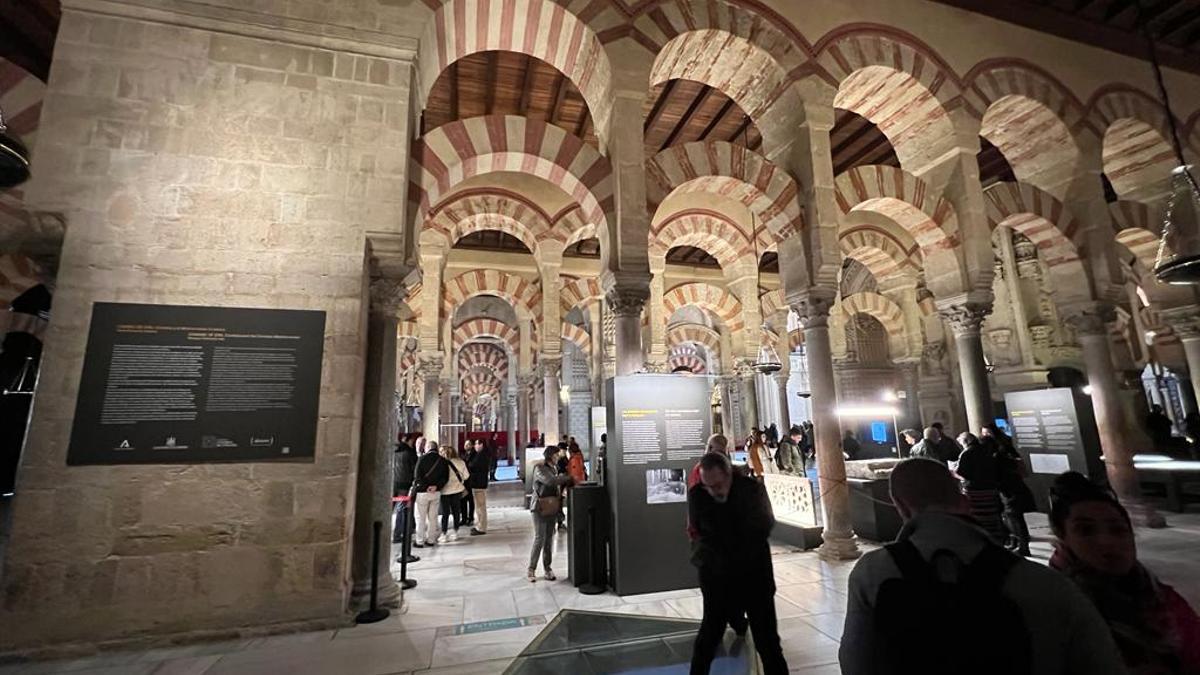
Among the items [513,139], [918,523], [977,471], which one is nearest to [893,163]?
[977,471]

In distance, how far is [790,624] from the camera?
9.51ft

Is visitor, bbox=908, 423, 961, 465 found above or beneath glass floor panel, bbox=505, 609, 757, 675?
above

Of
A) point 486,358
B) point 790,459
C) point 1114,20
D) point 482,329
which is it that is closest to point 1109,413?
point 790,459

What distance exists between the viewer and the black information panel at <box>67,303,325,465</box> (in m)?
2.79

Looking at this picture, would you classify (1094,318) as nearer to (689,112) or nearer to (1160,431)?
(1160,431)

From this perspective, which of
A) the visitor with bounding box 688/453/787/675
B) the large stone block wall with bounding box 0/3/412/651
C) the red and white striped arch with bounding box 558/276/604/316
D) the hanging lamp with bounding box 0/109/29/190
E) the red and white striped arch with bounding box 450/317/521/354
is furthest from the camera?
the red and white striped arch with bounding box 450/317/521/354

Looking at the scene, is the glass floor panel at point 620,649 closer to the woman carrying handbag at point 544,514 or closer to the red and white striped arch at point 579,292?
the woman carrying handbag at point 544,514

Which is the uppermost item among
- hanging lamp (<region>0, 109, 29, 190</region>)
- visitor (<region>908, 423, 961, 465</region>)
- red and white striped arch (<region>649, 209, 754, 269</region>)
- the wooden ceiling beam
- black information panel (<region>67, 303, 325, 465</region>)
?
the wooden ceiling beam

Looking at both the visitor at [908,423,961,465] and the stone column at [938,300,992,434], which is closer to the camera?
the visitor at [908,423,961,465]

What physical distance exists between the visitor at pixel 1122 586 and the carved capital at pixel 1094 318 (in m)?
6.67

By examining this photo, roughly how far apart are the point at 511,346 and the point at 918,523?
12660mm

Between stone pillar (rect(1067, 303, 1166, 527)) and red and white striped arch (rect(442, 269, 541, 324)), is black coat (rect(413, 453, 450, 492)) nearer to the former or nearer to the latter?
red and white striped arch (rect(442, 269, 541, 324))

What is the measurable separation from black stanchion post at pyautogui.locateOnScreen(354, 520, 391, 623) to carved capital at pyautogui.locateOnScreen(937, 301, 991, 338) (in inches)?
235

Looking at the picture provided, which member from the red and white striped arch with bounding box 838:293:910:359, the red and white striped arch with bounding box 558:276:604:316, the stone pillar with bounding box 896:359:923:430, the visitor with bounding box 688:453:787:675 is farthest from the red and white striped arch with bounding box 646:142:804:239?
the stone pillar with bounding box 896:359:923:430
